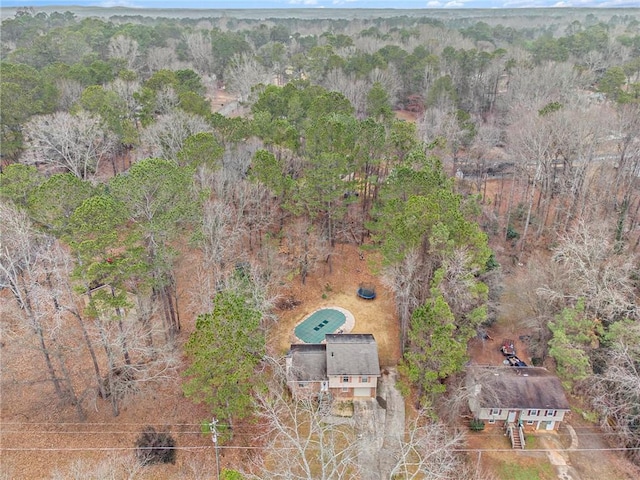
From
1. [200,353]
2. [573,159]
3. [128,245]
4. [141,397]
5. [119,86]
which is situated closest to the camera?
[200,353]

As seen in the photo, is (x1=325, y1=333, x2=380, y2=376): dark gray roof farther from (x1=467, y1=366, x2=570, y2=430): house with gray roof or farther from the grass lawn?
the grass lawn

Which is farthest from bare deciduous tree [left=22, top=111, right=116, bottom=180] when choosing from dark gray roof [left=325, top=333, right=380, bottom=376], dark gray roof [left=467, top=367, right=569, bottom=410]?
dark gray roof [left=467, top=367, right=569, bottom=410]

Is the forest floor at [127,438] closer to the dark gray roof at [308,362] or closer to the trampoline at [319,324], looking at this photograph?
the trampoline at [319,324]

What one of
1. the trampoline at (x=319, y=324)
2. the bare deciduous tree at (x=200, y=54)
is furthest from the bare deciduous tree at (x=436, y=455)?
the bare deciduous tree at (x=200, y=54)

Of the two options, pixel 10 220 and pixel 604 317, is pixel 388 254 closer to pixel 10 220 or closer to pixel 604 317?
pixel 604 317

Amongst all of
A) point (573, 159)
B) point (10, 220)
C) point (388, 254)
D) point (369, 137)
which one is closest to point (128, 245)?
point (10, 220)
